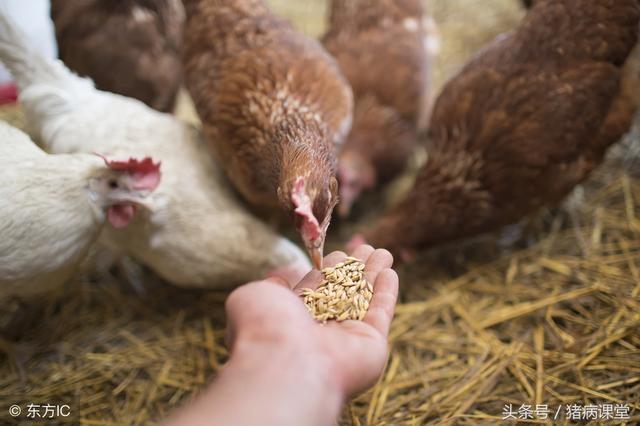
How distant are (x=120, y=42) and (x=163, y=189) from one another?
94 cm

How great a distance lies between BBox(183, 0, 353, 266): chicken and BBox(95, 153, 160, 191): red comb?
0.32 metres

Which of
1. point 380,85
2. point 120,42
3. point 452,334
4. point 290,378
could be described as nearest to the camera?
point 290,378

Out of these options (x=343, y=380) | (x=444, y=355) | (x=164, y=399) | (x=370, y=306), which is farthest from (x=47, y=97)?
(x=444, y=355)

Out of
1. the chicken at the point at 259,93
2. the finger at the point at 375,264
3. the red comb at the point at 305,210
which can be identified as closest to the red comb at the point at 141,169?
the chicken at the point at 259,93

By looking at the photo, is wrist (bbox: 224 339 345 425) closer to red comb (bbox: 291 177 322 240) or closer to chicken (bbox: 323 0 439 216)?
red comb (bbox: 291 177 322 240)

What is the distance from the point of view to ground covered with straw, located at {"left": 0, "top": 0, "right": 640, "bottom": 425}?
1552 mm

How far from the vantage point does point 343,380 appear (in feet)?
3.13

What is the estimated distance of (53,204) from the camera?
1.39 metres

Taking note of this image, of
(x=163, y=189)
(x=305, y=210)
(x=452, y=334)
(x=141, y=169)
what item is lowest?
(x=452, y=334)

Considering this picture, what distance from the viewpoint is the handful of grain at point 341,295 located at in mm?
1196

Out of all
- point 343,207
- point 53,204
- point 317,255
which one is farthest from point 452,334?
point 53,204

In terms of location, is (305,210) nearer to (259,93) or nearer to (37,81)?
(259,93)

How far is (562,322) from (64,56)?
2430mm

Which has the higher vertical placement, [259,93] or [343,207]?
[259,93]
